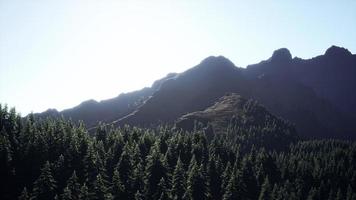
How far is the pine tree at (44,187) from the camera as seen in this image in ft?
253

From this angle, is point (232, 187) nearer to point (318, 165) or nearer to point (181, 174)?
point (181, 174)

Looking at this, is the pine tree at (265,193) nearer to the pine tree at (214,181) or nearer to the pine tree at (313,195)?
the pine tree at (214,181)

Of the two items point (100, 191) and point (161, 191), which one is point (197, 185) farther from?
point (100, 191)

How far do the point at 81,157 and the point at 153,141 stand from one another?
2761cm

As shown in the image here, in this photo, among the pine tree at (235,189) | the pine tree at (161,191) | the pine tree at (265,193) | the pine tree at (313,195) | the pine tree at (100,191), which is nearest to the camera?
the pine tree at (100,191)

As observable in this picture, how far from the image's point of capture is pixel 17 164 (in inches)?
3625

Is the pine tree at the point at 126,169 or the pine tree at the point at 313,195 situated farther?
the pine tree at the point at 313,195

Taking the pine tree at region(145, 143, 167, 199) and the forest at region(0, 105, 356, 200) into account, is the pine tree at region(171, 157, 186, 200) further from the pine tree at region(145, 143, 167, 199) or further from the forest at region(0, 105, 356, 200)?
the pine tree at region(145, 143, 167, 199)

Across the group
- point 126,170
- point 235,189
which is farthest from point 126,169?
point 235,189

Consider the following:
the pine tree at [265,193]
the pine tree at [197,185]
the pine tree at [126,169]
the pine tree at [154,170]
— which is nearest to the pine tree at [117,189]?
the pine tree at [126,169]

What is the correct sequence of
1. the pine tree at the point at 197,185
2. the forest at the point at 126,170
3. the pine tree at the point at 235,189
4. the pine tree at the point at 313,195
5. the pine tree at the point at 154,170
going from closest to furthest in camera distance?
the forest at the point at 126,170
the pine tree at the point at 197,185
the pine tree at the point at 154,170
the pine tree at the point at 235,189
the pine tree at the point at 313,195

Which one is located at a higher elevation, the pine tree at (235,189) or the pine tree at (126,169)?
the pine tree at (126,169)

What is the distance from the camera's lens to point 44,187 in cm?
7844

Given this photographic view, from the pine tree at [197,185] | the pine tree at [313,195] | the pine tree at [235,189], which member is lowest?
the pine tree at [313,195]
